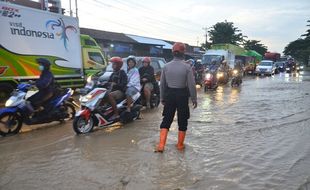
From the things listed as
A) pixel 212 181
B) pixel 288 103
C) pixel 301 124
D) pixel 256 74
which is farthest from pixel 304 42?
pixel 212 181

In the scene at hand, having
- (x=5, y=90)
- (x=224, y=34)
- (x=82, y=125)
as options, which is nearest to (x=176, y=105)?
(x=82, y=125)

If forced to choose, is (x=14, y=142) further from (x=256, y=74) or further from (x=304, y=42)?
(x=304, y=42)

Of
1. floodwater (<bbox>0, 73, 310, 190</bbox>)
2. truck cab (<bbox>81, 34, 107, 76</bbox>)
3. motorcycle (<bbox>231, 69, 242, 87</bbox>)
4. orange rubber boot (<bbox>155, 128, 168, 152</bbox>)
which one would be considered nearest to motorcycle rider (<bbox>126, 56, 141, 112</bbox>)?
floodwater (<bbox>0, 73, 310, 190</bbox>)

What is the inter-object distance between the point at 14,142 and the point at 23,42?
25.4 feet

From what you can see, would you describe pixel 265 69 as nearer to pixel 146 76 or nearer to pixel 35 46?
pixel 35 46

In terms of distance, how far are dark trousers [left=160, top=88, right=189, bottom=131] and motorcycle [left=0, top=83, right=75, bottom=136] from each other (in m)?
3.57

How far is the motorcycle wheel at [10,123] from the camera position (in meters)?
8.77

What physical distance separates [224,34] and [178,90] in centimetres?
7109

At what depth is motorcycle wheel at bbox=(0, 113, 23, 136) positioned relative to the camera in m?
8.77

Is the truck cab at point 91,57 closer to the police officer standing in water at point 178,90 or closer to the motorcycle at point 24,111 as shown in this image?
the motorcycle at point 24,111

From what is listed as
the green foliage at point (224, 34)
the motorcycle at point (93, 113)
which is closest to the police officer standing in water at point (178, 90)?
the motorcycle at point (93, 113)

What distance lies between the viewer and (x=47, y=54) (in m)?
16.1

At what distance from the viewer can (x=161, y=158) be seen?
6461mm

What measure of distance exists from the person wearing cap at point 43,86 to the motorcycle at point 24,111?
5.7 inches
